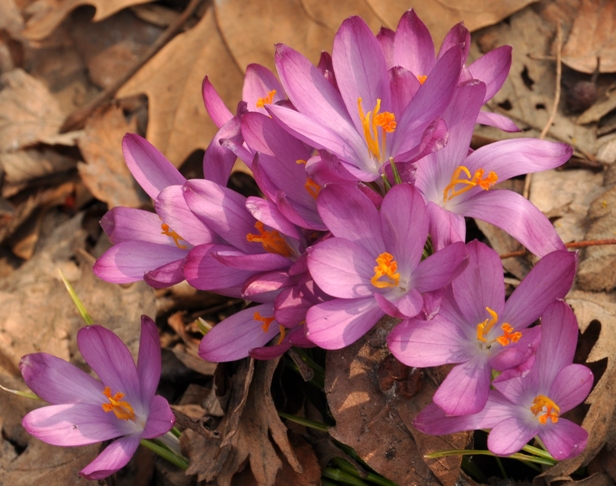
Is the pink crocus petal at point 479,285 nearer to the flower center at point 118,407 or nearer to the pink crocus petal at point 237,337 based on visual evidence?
the pink crocus petal at point 237,337

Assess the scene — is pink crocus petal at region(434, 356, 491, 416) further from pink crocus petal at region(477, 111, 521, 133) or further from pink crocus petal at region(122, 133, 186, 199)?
pink crocus petal at region(122, 133, 186, 199)

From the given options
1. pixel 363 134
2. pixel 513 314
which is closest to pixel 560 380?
pixel 513 314

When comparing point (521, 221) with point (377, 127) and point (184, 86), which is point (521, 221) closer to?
point (377, 127)

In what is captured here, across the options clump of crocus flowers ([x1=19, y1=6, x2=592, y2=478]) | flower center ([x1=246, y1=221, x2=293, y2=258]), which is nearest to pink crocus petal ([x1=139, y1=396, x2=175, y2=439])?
clump of crocus flowers ([x1=19, y1=6, x2=592, y2=478])

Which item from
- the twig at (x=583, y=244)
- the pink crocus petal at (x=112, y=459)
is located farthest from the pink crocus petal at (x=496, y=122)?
the pink crocus petal at (x=112, y=459)

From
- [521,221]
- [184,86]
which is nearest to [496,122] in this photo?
[521,221]
